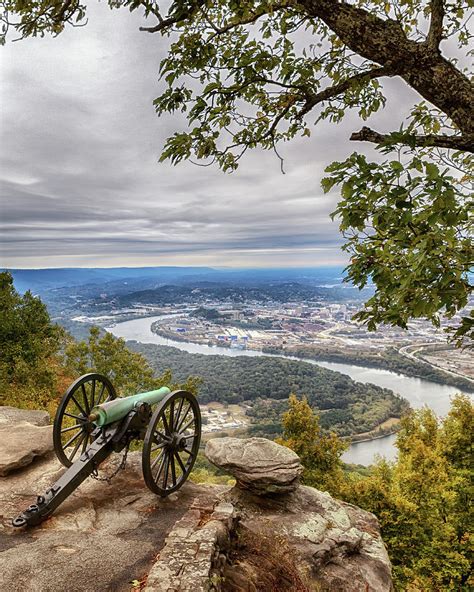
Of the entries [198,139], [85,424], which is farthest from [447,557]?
[198,139]

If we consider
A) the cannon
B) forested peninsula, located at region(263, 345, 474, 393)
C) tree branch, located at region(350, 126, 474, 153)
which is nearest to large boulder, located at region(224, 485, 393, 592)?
the cannon

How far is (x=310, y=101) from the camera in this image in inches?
138

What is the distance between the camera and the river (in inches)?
1315

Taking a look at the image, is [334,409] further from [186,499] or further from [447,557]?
[186,499]

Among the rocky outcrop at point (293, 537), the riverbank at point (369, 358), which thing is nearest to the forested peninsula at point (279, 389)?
the riverbank at point (369, 358)

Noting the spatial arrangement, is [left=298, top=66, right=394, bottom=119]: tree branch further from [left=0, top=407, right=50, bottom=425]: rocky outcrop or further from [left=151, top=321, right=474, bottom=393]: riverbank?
[left=151, top=321, right=474, bottom=393]: riverbank

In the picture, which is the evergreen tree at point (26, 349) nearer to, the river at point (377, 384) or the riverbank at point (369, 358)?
the river at point (377, 384)

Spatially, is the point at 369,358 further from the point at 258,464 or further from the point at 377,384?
the point at 258,464

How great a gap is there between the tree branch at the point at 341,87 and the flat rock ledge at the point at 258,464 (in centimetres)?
546

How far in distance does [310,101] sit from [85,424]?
5318 mm

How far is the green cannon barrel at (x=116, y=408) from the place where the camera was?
475 cm

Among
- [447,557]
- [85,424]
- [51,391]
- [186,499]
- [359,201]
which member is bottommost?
[447,557]

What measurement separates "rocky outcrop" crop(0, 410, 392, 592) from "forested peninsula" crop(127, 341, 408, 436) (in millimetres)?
26133

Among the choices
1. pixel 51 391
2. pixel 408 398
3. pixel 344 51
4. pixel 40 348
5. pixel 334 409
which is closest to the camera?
pixel 344 51
